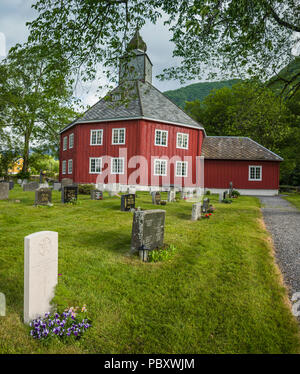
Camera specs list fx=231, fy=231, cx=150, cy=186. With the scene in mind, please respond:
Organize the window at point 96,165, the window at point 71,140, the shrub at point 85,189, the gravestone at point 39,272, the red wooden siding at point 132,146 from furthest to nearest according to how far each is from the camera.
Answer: the window at point 71,140, the window at point 96,165, the red wooden siding at point 132,146, the shrub at point 85,189, the gravestone at point 39,272

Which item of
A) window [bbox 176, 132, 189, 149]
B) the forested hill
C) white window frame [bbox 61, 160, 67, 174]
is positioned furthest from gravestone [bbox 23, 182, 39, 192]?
the forested hill

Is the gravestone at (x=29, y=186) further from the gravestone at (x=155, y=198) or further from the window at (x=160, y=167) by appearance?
the gravestone at (x=155, y=198)

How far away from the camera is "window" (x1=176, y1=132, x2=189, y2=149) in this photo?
25531 millimetres

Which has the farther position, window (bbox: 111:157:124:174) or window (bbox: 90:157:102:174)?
window (bbox: 90:157:102:174)

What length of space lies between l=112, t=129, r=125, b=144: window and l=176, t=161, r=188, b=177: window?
21.4 ft

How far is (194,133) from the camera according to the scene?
26.5m

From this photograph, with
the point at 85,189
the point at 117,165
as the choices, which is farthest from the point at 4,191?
the point at 117,165

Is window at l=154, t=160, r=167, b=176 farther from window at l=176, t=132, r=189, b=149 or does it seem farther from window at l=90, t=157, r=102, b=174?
window at l=90, t=157, r=102, b=174

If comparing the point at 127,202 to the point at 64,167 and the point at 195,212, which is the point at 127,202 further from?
the point at 64,167

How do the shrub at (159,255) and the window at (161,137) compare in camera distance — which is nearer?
the shrub at (159,255)

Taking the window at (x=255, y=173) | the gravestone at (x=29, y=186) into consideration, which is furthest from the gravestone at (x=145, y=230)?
the window at (x=255, y=173)

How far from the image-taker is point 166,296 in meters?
3.83

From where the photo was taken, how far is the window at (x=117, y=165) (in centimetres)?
2444
